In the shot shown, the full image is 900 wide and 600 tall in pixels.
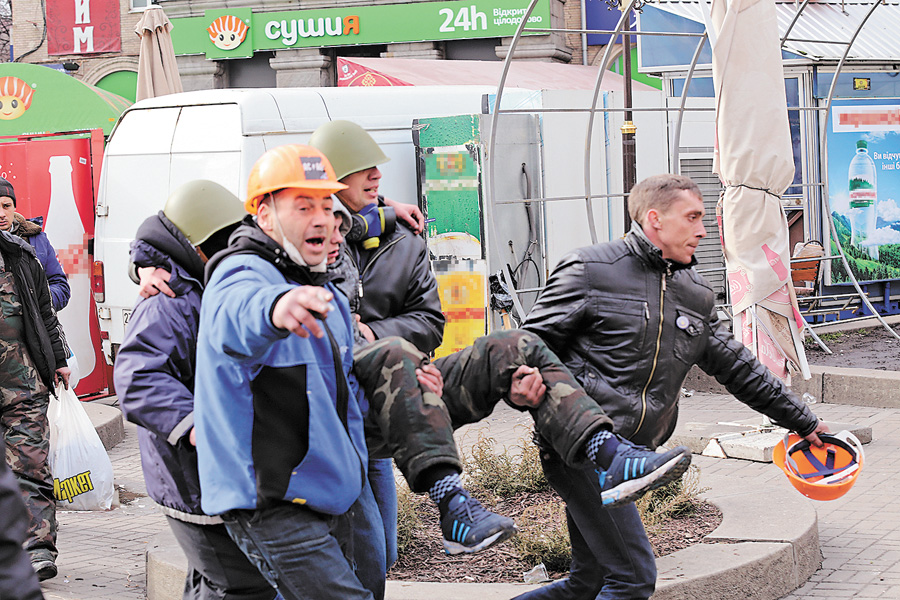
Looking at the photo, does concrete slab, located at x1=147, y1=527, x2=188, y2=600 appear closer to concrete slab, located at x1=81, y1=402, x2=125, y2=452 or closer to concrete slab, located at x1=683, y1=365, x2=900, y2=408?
concrete slab, located at x1=81, y1=402, x2=125, y2=452

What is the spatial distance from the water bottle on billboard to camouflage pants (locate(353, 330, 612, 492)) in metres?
10.8

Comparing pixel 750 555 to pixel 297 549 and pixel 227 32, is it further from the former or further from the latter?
pixel 227 32

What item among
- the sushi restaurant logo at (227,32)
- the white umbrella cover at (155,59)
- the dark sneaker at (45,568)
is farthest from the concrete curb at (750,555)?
the sushi restaurant logo at (227,32)

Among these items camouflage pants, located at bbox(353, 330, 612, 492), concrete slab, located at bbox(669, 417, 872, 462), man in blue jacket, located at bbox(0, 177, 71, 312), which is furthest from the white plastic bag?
camouflage pants, located at bbox(353, 330, 612, 492)

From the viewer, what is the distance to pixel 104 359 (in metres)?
10.7

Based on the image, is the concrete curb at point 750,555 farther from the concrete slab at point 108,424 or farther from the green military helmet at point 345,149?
the concrete slab at point 108,424

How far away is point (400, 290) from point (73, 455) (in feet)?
11.7

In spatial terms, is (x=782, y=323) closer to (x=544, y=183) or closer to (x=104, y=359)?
(x=544, y=183)

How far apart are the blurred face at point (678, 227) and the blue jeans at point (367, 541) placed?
1.24 m

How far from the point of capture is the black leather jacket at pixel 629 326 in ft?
12.3

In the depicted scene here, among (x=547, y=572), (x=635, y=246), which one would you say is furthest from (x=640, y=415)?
(x=547, y=572)

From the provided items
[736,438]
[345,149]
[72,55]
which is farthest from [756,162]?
[72,55]

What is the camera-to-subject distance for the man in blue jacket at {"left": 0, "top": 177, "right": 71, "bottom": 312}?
21.4ft

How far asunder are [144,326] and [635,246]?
5.27ft
